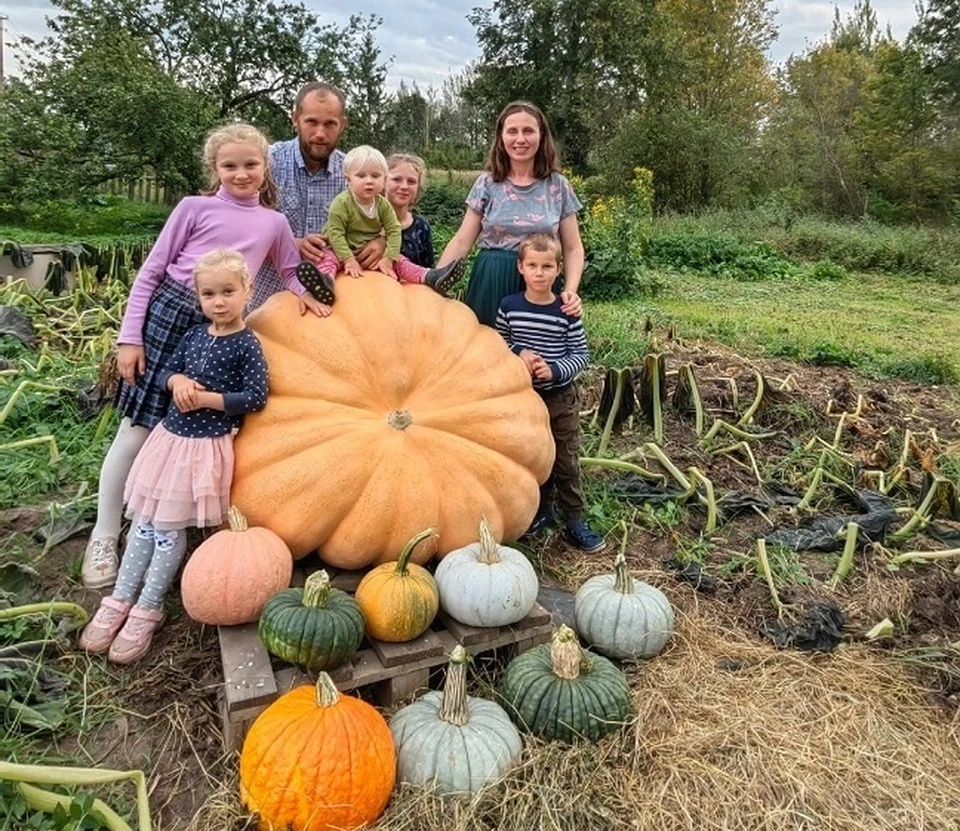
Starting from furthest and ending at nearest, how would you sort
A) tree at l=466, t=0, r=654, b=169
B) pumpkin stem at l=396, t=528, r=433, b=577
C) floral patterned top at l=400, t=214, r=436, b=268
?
tree at l=466, t=0, r=654, b=169
floral patterned top at l=400, t=214, r=436, b=268
pumpkin stem at l=396, t=528, r=433, b=577

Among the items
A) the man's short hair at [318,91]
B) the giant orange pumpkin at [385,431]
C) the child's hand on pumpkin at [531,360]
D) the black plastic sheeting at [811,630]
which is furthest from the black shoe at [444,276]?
the black plastic sheeting at [811,630]

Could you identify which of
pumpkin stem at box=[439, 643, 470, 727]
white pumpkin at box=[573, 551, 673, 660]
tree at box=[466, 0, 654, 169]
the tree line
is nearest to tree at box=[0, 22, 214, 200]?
the tree line

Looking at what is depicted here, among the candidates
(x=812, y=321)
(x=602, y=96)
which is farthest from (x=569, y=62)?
(x=812, y=321)

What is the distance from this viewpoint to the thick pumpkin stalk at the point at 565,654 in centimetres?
219

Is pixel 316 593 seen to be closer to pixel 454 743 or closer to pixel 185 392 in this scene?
pixel 454 743

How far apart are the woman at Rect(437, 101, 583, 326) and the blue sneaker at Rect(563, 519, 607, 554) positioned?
0.92 metres

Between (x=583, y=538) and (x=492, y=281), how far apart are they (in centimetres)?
117

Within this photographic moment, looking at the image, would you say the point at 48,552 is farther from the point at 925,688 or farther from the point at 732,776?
the point at 925,688

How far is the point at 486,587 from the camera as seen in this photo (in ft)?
7.70

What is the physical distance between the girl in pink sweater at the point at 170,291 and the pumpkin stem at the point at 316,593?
926 mm

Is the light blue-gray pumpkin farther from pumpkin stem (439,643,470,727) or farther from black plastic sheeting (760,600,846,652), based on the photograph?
black plastic sheeting (760,600,846,652)

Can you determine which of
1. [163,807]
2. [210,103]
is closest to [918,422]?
[163,807]

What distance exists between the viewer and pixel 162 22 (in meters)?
20.0

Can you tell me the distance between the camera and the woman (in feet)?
10.4
